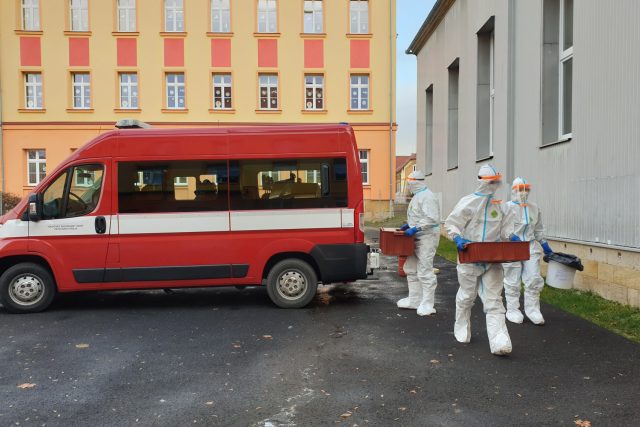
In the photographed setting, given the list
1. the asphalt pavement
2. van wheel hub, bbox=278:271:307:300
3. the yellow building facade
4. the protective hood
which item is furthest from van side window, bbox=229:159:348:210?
the yellow building facade

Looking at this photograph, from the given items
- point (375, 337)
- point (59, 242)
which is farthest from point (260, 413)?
point (59, 242)

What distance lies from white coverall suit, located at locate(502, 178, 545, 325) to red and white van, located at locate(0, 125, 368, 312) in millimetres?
2046

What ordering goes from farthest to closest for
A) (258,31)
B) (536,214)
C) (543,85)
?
1. (258,31)
2. (543,85)
3. (536,214)

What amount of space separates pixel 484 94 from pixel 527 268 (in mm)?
8881

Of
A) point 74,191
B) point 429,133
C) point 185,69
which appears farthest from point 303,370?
point 185,69

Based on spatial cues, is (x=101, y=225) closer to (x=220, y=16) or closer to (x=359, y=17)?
(x=220, y=16)

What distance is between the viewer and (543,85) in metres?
10.5

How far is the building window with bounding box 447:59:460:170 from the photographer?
18109 millimetres

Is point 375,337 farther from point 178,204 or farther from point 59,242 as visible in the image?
point 59,242

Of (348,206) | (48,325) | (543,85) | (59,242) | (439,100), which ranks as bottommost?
(48,325)

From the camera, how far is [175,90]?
26203 mm

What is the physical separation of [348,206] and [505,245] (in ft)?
9.12

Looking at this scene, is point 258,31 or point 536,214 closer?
point 536,214

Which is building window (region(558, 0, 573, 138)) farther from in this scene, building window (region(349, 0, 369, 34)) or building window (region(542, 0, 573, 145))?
building window (region(349, 0, 369, 34))
